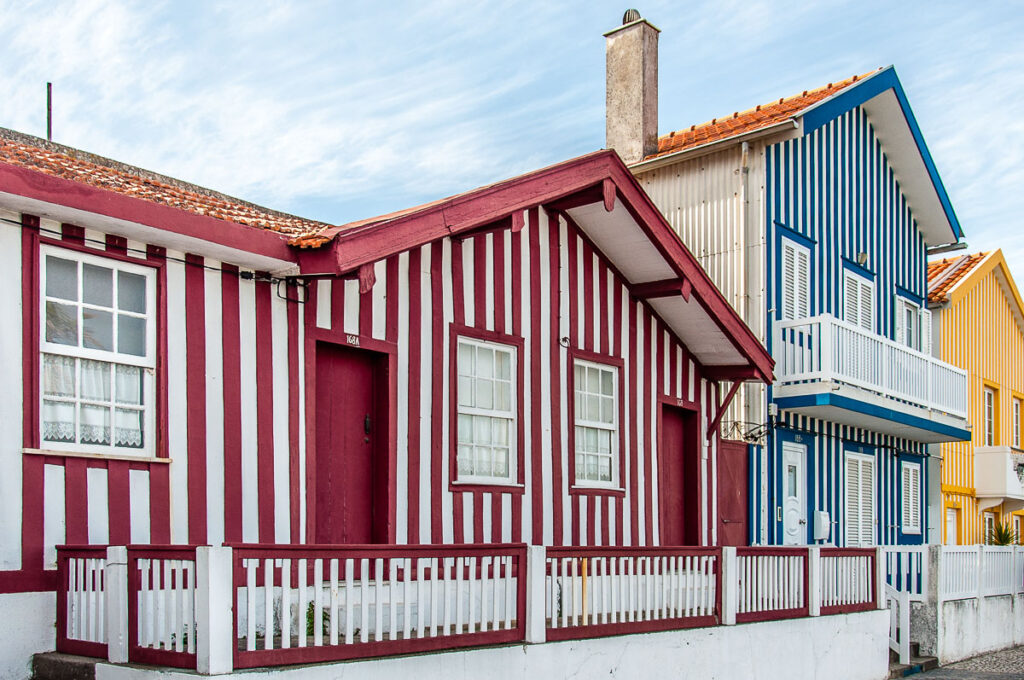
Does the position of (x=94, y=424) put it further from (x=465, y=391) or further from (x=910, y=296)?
(x=910, y=296)

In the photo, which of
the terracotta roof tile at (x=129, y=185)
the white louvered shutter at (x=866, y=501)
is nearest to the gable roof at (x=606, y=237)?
the terracotta roof tile at (x=129, y=185)

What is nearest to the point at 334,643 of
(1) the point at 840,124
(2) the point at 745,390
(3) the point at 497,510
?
(3) the point at 497,510

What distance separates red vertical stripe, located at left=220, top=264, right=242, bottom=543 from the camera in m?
8.66

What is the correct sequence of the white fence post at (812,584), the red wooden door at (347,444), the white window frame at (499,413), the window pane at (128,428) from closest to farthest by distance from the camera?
1. the window pane at (128,428)
2. the red wooden door at (347,444)
3. the white window frame at (499,413)
4. the white fence post at (812,584)

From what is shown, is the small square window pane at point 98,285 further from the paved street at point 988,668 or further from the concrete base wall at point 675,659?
the paved street at point 988,668

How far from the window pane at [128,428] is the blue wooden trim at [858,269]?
13541mm

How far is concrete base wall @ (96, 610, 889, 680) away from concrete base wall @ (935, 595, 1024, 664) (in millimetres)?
2893

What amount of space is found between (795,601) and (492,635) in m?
5.14

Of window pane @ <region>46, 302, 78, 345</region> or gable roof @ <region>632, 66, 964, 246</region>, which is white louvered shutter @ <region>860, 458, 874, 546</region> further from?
window pane @ <region>46, 302, 78, 345</region>

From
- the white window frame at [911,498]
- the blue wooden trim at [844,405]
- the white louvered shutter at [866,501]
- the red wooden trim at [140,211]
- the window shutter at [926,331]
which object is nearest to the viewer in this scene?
the red wooden trim at [140,211]

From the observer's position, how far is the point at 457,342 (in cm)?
1093

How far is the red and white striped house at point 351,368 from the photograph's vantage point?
302 inches

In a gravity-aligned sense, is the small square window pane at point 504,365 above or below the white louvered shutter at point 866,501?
above

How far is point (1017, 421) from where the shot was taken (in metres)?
27.0
